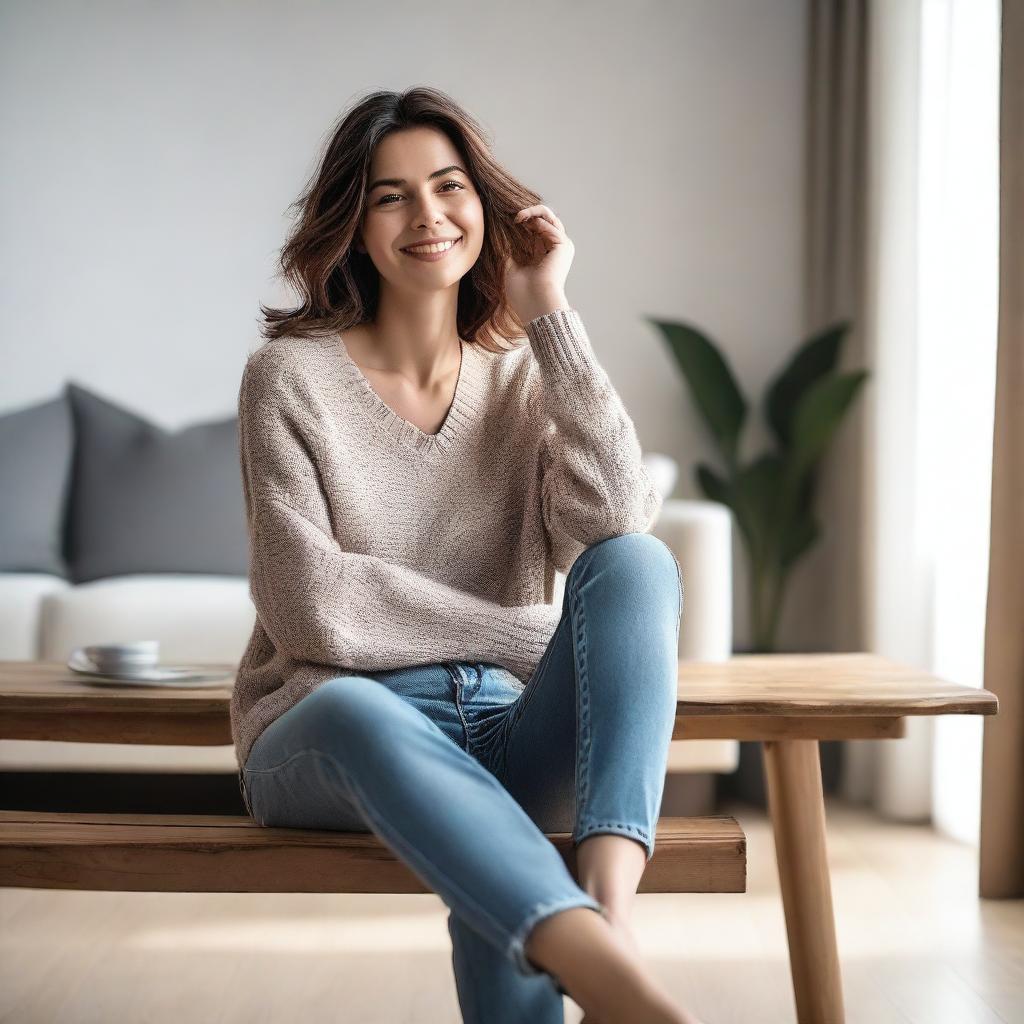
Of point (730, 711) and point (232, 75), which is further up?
point (232, 75)

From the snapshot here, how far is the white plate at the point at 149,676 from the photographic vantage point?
1.87 m

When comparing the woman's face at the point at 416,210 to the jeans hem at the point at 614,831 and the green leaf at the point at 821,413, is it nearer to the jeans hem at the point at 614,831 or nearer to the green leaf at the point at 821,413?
the jeans hem at the point at 614,831

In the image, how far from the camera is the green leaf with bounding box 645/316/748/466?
143 inches

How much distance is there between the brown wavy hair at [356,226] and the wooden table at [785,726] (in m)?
0.55

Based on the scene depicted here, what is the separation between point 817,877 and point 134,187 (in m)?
3.00

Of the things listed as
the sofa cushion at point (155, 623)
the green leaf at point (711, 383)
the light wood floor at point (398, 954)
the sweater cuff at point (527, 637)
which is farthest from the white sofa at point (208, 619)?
the sweater cuff at point (527, 637)

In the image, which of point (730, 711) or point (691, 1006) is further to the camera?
point (691, 1006)

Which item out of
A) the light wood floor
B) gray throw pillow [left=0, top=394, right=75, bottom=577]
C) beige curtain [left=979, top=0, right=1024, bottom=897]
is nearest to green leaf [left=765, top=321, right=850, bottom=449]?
beige curtain [left=979, top=0, right=1024, bottom=897]

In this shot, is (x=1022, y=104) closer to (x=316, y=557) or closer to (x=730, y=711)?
(x=730, y=711)

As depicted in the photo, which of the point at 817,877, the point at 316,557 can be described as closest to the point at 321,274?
the point at 316,557

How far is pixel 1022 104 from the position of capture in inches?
90.3

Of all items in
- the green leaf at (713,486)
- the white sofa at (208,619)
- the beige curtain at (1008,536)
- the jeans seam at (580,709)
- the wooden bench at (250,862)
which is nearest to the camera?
the jeans seam at (580,709)

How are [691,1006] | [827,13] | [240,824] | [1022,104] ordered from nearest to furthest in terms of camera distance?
[240,824]
[691,1006]
[1022,104]
[827,13]

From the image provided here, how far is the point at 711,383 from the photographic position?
364cm
